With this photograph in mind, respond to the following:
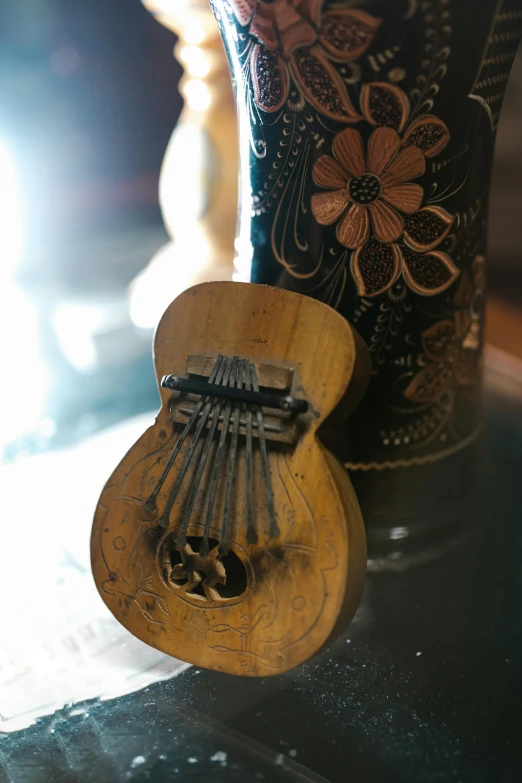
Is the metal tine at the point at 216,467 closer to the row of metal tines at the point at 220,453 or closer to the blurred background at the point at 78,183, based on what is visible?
the row of metal tines at the point at 220,453

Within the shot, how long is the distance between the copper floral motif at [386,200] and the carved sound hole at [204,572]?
20cm

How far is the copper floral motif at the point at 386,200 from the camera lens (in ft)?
1.55

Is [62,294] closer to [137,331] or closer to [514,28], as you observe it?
[137,331]

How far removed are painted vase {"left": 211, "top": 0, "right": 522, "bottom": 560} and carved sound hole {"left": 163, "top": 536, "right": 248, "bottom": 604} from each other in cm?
11

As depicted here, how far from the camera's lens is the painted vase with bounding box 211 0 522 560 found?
45 centimetres

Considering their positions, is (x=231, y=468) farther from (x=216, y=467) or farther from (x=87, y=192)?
(x=87, y=192)

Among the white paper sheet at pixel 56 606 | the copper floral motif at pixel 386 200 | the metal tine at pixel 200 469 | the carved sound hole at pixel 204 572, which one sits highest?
the copper floral motif at pixel 386 200

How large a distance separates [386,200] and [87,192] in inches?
38.2

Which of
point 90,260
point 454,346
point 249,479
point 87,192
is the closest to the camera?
point 249,479

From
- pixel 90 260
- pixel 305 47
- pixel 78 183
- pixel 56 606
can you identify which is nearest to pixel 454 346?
pixel 305 47

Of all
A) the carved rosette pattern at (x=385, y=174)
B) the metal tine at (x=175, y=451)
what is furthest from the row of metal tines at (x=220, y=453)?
the carved rosette pattern at (x=385, y=174)

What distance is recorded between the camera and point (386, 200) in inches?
19.5

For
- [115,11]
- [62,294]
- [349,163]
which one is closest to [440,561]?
[349,163]

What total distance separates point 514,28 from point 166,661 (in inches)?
18.4
